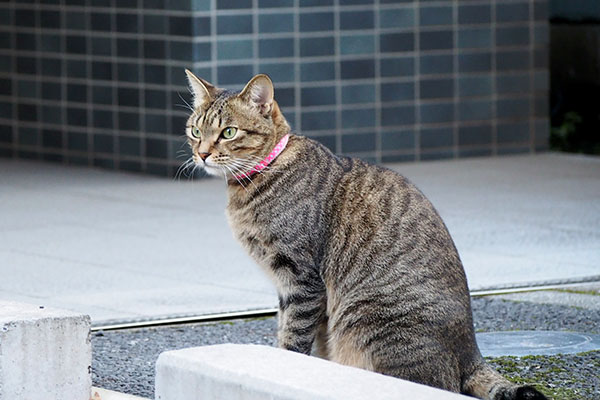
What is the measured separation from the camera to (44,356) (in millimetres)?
4672

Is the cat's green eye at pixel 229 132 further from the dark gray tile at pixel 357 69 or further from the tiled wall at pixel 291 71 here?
the dark gray tile at pixel 357 69

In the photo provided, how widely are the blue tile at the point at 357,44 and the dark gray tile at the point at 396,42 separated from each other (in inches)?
4.3

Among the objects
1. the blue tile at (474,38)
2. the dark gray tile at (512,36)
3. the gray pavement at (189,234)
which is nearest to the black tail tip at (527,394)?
the gray pavement at (189,234)

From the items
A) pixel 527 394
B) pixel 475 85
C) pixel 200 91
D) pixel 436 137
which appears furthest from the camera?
pixel 475 85

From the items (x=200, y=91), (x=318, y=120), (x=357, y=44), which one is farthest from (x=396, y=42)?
(x=200, y=91)

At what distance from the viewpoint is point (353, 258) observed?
4957 millimetres

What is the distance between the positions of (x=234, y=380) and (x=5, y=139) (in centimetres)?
900

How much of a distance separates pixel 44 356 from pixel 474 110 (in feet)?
26.3

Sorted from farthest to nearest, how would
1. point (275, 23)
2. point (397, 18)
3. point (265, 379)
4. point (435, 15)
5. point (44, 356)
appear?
1. point (435, 15)
2. point (397, 18)
3. point (275, 23)
4. point (44, 356)
5. point (265, 379)

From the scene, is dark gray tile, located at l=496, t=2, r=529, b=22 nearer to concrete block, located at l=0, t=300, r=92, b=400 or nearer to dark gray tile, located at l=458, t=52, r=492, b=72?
dark gray tile, located at l=458, t=52, r=492, b=72

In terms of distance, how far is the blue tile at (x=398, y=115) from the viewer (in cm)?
1173

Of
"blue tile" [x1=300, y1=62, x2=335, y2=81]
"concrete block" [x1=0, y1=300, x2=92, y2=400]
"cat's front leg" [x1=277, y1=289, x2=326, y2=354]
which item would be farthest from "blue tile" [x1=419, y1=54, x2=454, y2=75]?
"concrete block" [x1=0, y1=300, x2=92, y2=400]

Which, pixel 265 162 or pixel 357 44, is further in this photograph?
pixel 357 44

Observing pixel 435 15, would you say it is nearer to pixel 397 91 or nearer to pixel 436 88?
pixel 436 88
